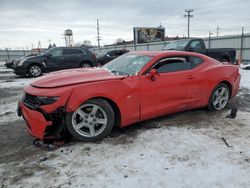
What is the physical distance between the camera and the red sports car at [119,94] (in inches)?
143

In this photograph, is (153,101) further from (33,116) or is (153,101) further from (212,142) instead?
(33,116)

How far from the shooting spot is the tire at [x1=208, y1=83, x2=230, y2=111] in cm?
534

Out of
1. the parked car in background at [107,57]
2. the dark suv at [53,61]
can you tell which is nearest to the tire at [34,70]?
the dark suv at [53,61]

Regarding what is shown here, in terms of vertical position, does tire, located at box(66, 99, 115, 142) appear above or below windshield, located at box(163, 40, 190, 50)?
below

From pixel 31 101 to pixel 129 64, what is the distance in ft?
6.35

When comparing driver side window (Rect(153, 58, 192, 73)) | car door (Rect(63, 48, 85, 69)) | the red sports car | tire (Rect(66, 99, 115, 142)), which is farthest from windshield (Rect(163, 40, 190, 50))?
tire (Rect(66, 99, 115, 142))

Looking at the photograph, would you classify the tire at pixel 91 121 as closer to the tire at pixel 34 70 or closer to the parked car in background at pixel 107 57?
the tire at pixel 34 70

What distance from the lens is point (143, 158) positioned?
3.34 m

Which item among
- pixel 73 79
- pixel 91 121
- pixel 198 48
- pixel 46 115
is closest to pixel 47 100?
pixel 46 115

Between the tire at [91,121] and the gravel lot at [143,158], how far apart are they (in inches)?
5.7

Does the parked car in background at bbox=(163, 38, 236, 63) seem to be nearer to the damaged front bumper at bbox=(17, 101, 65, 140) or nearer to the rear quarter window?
the rear quarter window

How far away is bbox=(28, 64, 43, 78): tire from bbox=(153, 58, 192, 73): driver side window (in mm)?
9775

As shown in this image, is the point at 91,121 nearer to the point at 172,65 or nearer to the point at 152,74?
the point at 152,74

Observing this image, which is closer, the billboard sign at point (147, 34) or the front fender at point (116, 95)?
the front fender at point (116, 95)
